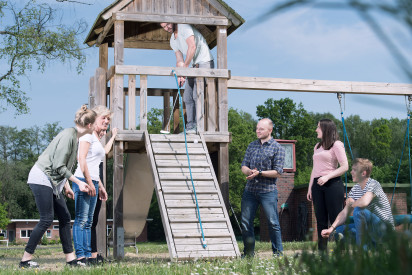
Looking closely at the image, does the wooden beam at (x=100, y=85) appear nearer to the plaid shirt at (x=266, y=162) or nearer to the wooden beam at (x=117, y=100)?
the wooden beam at (x=117, y=100)

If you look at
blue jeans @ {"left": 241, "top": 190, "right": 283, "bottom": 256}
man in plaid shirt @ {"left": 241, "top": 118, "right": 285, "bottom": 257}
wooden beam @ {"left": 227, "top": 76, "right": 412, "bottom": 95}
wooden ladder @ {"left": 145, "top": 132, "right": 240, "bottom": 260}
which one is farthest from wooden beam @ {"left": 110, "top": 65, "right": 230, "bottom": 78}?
blue jeans @ {"left": 241, "top": 190, "right": 283, "bottom": 256}

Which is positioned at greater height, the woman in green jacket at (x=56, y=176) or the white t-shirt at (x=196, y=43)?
the white t-shirt at (x=196, y=43)

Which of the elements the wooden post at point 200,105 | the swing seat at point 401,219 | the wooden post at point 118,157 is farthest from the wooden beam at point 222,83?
the swing seat at point 401,219

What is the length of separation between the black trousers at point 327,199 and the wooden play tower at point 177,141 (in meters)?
1.15

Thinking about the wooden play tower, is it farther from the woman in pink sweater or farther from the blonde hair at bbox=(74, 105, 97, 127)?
the blonde hair at bbox=(74, 105, 97, 127)

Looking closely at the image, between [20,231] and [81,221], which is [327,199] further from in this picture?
[20,231]

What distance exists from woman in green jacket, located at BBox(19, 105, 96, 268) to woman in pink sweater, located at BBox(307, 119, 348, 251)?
8.65 ft

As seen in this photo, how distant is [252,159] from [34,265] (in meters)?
2.97

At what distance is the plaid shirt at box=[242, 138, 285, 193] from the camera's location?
712cm

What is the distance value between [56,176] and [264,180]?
264 centimetres

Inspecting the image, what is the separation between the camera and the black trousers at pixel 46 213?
586 centimetres

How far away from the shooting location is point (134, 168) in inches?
402

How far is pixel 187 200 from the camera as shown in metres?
7.58

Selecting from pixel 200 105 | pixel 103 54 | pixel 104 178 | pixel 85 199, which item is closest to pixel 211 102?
pixel 200 105
